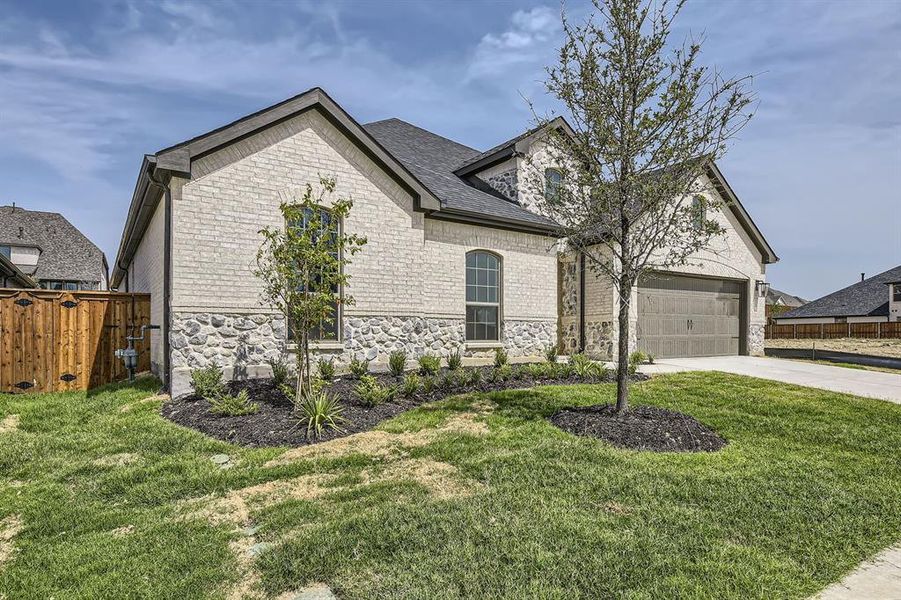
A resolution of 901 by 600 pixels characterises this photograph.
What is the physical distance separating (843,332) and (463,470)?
35681 millimetres

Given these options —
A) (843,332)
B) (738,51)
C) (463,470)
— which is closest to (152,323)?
(463,470)

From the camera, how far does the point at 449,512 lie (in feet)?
12.5

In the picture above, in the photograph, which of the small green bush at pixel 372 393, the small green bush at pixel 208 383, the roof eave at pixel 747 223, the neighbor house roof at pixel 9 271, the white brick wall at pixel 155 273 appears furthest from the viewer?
the roof eave at pixel 747 223

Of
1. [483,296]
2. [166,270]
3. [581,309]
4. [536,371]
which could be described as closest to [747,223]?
[581,309]

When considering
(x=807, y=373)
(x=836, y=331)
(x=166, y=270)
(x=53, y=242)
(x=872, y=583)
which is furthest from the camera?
(x=53, y=242)

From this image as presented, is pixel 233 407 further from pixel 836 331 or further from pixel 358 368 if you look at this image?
pixel 836 331

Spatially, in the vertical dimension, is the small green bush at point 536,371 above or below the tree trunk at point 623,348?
below

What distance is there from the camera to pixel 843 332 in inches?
1194

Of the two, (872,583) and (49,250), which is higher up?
(49,250)

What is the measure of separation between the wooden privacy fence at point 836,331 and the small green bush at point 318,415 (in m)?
34.0

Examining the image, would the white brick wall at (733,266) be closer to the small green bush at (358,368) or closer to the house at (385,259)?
the house at (385,259)

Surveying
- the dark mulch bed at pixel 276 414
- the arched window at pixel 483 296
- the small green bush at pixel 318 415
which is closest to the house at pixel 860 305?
the arched window at pixel 483 296

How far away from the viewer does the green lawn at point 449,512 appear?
3002 millimetres

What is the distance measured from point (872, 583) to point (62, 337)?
40.0 feet
